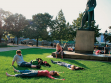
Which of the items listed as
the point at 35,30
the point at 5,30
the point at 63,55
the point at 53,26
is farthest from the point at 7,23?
the point at 63,55

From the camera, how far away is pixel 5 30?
3562 cm

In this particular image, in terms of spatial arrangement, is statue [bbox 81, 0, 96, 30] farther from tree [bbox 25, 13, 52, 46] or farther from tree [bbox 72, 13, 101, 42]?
tree [bbox 25, 13, 52, 46]

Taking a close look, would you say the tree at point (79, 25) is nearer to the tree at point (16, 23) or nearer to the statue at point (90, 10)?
the tree at point (16, 23)

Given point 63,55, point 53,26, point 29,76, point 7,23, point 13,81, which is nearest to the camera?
point 13,81

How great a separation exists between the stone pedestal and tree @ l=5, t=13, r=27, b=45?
29.8m

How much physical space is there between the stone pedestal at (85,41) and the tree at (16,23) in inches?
1172

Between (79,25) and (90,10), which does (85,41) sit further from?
(79,25)

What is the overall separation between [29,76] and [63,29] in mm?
32387

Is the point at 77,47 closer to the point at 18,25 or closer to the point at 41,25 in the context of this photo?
the point at 41,25

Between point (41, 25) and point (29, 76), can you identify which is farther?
point (41, 25)

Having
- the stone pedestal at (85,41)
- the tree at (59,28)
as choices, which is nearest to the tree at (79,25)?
the tree at (59,28)

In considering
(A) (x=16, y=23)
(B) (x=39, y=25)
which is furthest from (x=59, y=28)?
(A) (x=16, y=23)

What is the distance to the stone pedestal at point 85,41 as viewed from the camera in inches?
385

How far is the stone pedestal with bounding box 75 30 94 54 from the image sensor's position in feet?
32.1
